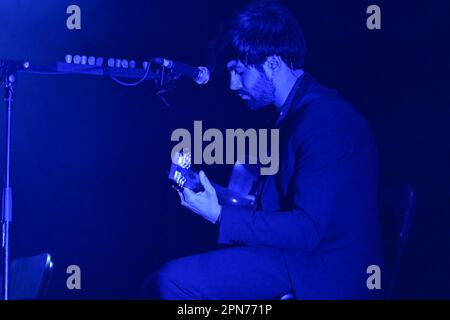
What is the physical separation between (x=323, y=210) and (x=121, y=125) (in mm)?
1263

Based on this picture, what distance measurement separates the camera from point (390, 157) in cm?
285

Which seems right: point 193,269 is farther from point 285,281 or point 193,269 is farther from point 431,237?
point 431,237

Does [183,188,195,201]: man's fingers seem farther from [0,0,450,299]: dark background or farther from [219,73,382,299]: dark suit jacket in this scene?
[0,0,450,299]: dark background

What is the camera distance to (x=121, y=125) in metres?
3.03

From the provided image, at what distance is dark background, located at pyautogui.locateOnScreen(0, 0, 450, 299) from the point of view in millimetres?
2857

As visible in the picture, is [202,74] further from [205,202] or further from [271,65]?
[205,202]

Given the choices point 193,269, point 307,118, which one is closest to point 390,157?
point 307,118

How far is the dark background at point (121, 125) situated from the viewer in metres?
2.86

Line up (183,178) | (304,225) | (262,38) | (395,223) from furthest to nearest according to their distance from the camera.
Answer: (262,38)
(183,178)
(395,223)
(304,225)

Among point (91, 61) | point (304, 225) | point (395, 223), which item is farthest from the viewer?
point (91, 61)

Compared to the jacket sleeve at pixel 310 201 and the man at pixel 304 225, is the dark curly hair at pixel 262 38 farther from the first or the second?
the jacket sleeve at pixel 310 201

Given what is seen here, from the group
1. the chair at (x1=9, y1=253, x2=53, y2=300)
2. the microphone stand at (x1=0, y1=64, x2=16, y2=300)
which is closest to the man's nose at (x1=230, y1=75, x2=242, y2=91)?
the microphone stand at (x1=0, y1=64, x2=16, y2=300)

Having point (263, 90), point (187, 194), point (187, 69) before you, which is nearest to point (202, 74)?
point (187, 69)

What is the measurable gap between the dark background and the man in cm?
65
